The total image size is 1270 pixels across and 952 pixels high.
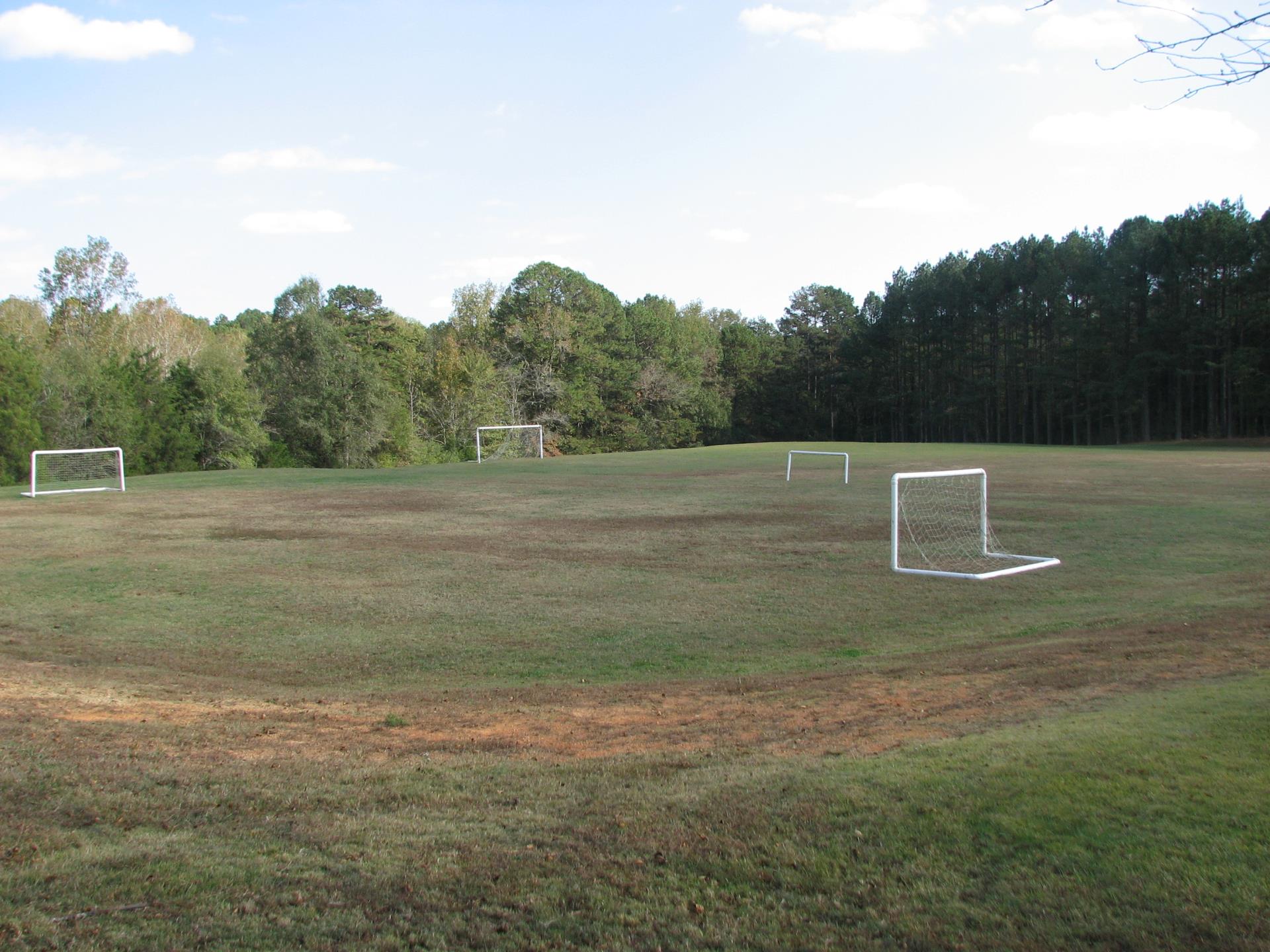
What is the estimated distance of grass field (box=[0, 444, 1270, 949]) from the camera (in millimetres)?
4246

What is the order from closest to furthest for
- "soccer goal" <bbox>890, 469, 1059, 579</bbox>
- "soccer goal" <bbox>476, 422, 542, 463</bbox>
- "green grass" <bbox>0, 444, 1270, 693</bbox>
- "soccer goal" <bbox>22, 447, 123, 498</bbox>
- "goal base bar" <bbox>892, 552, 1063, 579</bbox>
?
"green grass" <bbox>0, 444, 1270, 693</bbox> < "goal base bar" <bbox>892, 552, 1063, 579</bbox> < "soccer goal" <bbox>890, 469, 1059, 579</bbox> < "soccer goal" <bbox>22, 447, 123, 498</bbox> < "soccer goal" <bbox>476, 422, 542, 463</bbox>

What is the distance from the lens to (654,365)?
94.3 metres

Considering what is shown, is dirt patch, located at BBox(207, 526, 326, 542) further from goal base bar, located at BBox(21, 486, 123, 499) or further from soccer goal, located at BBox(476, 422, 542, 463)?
soccer goal, located at BBox(476, 422, 542, 463)

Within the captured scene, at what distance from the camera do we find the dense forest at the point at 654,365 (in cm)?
6550

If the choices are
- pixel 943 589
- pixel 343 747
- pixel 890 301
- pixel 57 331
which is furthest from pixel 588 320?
pixel 343 747

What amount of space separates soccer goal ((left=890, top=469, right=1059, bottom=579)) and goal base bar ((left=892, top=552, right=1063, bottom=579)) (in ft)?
0.04

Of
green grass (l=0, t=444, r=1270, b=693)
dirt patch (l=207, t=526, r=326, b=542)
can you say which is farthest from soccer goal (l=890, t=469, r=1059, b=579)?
dirt patch (l=207, t=526, r=326, b=542)

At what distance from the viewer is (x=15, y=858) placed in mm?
4660

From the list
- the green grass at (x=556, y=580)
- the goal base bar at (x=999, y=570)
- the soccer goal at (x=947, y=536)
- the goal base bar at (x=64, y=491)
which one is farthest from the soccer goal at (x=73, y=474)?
the goal base bar at (x=999, y=570)

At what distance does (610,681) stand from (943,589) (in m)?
7.04

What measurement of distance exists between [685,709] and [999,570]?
959cm

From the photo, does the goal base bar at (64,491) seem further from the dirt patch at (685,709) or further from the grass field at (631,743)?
the dirt patch at (685,709)

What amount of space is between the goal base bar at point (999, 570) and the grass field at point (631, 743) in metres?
0.22

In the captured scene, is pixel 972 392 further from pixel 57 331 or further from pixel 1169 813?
pixel 1169 813
